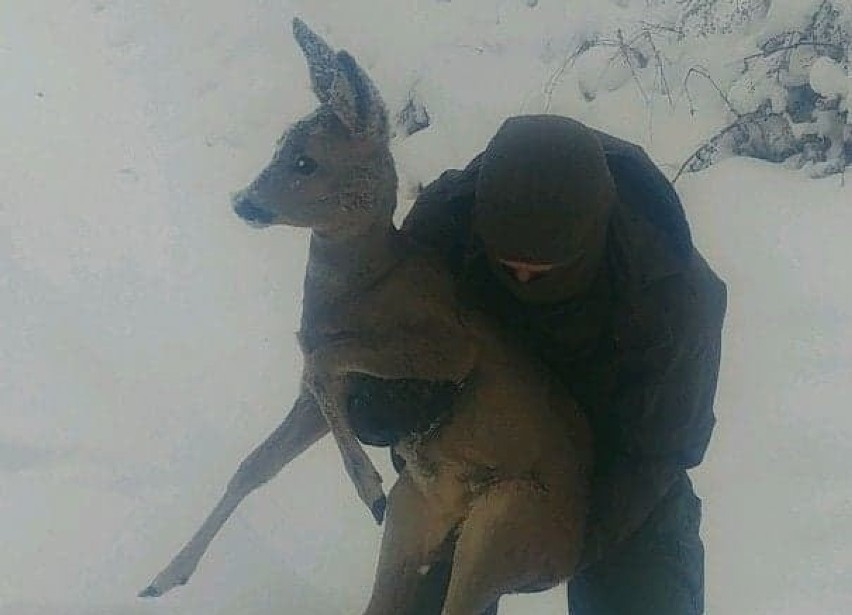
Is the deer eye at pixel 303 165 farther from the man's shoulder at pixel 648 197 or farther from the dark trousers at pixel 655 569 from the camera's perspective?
the dark trousers at pixel 655 569

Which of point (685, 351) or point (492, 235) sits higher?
point (492, 235)

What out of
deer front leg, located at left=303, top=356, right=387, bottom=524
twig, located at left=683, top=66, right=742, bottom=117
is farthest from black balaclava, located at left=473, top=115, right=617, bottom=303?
twig, located at left=683, top=66, right=742, bottom=117

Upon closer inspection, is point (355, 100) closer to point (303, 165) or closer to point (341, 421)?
point (303, 165)

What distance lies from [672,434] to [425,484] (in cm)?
13

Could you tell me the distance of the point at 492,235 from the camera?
53 cm

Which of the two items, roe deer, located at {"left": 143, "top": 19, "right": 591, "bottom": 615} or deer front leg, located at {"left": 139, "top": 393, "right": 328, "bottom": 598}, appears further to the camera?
deer front leg, located at {"left": 139, "top": 393, "right": 328, "bottom": 598}

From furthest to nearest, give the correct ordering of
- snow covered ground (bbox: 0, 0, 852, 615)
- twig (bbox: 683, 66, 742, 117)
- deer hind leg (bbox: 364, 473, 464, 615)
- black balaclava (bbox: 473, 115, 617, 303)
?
twig (bbox: 683, 66, 742, 117) < snow covered ground (bbox: 0, 0, 852, 615) < deer hind leg (bbox: 364, 473, 464, 615) < black balaclava (bbox: 473, 115, 617, 303)

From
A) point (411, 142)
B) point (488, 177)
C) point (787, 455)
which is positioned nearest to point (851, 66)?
point (787, 455)

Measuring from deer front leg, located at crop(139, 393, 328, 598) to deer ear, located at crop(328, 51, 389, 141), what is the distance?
0.54ft

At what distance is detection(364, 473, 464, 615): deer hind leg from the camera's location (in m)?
0.62

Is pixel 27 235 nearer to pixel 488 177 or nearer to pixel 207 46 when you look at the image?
pixel 207 46

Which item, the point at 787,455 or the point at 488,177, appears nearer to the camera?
the point at 488,177

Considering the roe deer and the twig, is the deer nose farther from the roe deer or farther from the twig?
the twig

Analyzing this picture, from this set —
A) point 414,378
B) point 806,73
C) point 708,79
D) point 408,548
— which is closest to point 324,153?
point 414,378
